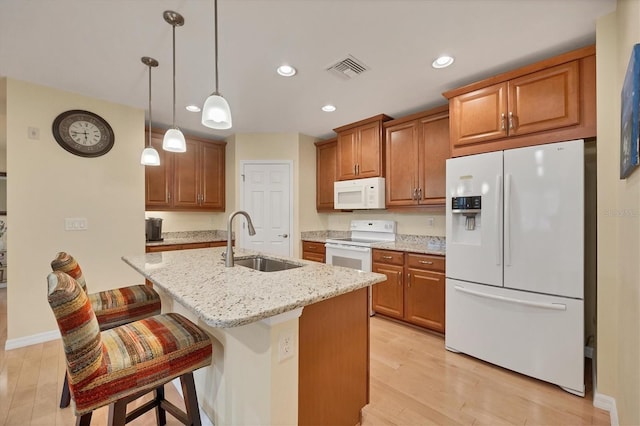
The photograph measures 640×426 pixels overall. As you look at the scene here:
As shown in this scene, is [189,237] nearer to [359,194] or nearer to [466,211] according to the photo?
[359,194]

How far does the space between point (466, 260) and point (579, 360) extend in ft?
2.98

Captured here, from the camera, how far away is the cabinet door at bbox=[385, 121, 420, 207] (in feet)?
10.5

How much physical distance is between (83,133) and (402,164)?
11.3ft

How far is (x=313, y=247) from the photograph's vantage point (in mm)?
4008

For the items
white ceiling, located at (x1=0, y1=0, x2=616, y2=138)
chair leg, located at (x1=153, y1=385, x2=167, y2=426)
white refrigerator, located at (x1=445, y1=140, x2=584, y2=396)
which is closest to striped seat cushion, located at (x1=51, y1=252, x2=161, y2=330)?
chair leg, located at (x1=153, y1=385, x2=167, y2=426)

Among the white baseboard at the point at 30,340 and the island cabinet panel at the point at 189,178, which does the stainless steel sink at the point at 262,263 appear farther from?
the island cabinet panel at the point at 189,178

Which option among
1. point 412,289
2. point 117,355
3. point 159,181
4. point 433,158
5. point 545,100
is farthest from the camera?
point 159,181

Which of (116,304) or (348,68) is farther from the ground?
(348,68)

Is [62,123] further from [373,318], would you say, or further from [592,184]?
[592,184]

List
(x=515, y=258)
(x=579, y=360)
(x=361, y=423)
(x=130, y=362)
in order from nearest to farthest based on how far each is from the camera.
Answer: (x=130, y=362)
(x=361, y=423)
(x=579, y=360)
(x=515, y=258)

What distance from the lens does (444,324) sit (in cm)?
266

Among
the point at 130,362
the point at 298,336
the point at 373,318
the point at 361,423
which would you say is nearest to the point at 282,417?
the point at 298,336

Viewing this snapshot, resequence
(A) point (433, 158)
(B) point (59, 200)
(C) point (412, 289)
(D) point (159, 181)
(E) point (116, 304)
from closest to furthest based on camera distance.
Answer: (E) point (116, 304)
(B) point (59, 200)
(C) point (412, 289)
(A) point (433, 158)
(D) point (159, 181)

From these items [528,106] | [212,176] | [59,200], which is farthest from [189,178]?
[528,106]
